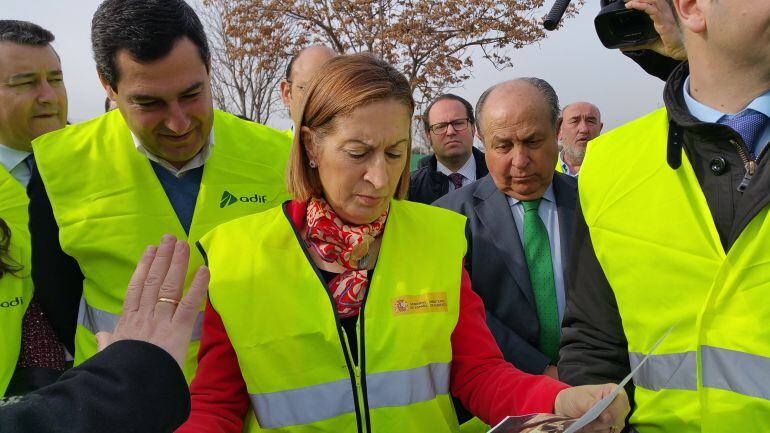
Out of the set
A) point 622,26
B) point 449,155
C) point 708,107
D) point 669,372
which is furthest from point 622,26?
point 449,155

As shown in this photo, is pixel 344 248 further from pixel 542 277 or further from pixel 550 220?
pixel 550 220

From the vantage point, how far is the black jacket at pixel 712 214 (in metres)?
1.53

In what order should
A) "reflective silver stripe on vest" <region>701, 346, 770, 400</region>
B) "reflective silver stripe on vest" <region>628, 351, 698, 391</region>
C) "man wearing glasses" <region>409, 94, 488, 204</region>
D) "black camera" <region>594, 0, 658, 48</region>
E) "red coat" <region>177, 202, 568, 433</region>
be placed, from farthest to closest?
1. "man wearing glasses" <region>409, 94, 488, 204</region>
2. "black camera" <region>594, 0, 658, 48</region>
3. "red coat" <region>177, 202, 568, 433</region>
4. "reflective silver stripe on vest" <region>628, 351, 698, 391</region>
5. "reflective silver stripe on vest" <region>701, 346, 770, 400</region>

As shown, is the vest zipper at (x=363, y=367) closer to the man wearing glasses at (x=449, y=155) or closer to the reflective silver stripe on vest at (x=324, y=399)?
the reflective silver stripe on vest at (x=324, y=399)

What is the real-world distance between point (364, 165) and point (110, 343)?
0.94m

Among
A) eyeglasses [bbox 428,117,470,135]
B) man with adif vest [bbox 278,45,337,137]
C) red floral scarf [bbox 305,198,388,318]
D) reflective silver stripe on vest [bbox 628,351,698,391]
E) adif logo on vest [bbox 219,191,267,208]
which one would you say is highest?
man with adif vest [bbox 278,45,337,137]

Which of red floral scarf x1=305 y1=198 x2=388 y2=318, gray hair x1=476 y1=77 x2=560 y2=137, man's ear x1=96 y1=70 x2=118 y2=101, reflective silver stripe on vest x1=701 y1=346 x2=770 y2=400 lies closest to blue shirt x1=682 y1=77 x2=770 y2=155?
reflective silver stripe on vest x1=701 y1=346 x2=770 y2=400

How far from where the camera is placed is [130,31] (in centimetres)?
229

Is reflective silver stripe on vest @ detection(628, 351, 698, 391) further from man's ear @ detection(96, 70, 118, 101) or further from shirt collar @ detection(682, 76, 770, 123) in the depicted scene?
man's ear @ detection(96, 70, 118, 101)

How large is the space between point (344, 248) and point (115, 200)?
0.98m

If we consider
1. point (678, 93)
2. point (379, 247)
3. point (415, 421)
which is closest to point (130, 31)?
point (379, 247)

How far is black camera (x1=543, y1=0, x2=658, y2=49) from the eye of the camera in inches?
75.6

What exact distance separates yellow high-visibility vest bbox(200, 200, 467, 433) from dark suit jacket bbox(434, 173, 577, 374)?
826 mm

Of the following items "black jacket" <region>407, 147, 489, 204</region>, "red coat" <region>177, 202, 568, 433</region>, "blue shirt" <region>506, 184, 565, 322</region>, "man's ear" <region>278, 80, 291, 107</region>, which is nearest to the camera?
"red coat" <region>177, 202, 568, 433</region>
